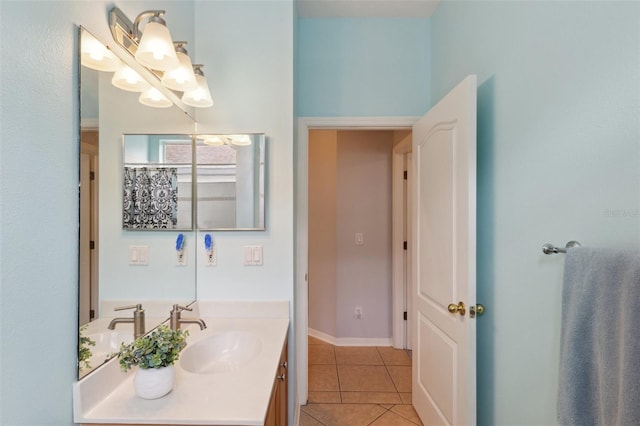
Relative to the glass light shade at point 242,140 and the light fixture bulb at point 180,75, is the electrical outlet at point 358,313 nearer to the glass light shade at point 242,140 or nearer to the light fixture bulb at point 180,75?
the glass light shade at point 242,140

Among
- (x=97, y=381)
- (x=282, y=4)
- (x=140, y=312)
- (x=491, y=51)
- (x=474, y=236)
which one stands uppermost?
(x=282, y=4)

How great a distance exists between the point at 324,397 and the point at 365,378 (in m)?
0.44

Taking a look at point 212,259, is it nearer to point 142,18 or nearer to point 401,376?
point 142,18

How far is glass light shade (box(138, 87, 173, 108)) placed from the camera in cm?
131

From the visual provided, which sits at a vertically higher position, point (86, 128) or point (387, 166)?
point (387, 166)

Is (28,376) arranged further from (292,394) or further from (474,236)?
(474,236)

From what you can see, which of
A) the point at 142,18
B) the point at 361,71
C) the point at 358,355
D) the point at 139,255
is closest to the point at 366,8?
the point at 361,71

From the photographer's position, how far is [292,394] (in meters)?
1.73

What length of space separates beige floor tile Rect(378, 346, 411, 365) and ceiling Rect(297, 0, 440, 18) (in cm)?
286

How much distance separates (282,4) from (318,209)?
198cm

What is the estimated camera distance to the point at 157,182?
57.8 inches

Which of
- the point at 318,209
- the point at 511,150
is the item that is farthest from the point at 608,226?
the point at 318,209

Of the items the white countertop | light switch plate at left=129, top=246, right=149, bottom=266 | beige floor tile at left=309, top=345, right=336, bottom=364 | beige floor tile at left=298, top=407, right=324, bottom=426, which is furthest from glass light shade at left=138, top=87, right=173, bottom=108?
beige floor tile at left=309, top=345, right=336, bottom=364

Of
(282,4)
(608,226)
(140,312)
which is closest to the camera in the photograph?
(608,226)
